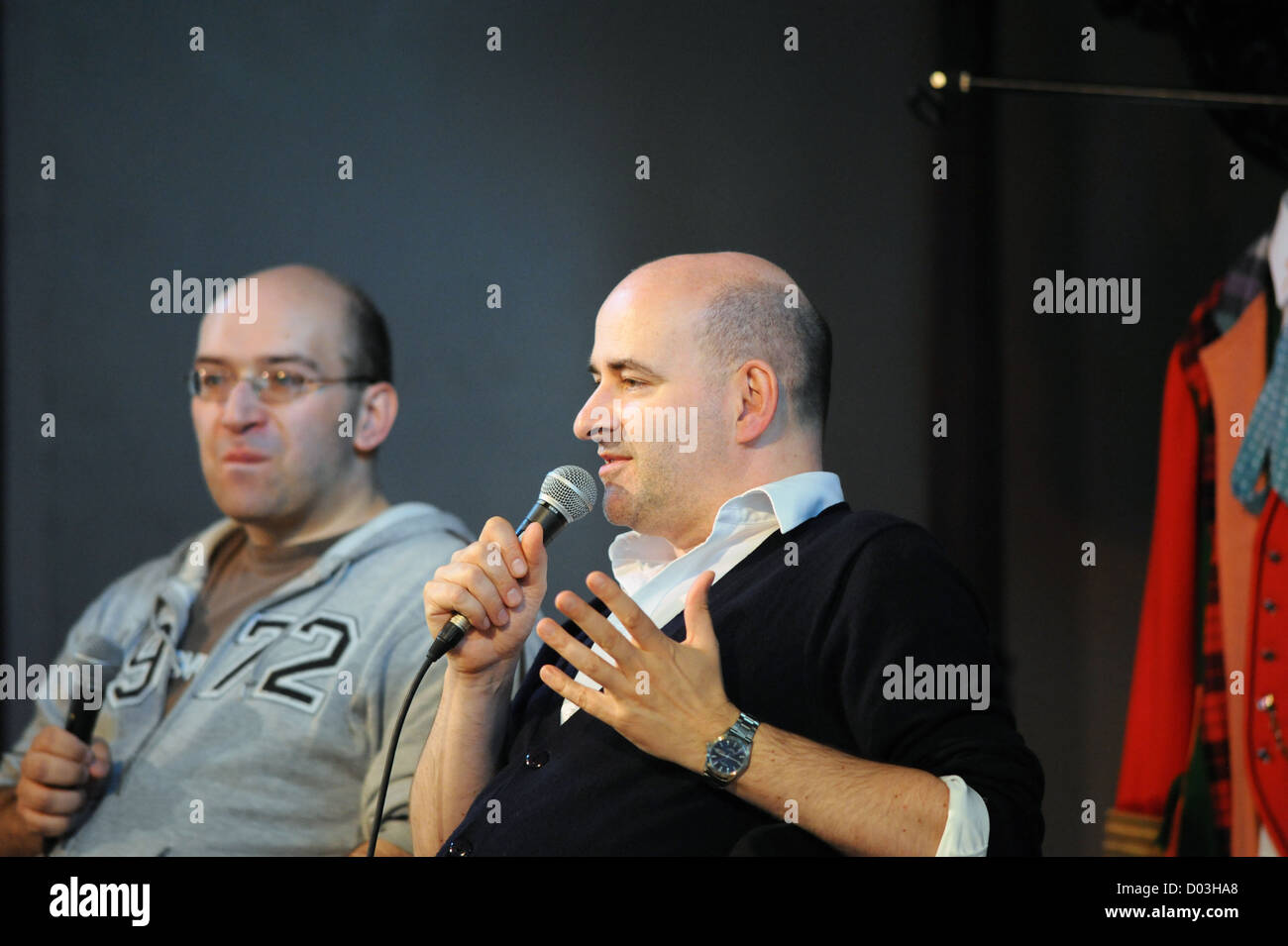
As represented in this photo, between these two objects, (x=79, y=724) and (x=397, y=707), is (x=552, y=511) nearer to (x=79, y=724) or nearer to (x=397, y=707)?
(x=397, y=707)

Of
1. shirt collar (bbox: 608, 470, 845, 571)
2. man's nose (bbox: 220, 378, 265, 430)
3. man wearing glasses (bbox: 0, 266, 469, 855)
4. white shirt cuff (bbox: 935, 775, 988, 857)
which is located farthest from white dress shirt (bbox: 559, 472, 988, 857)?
man's nose (bbox: 220, 378, 265, 430)

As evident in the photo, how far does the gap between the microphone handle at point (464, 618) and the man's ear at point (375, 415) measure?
0.86m

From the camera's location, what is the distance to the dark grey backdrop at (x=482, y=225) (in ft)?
9.13

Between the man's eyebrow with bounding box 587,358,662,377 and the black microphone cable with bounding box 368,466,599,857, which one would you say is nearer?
the black microphone cable with bounding box 368,466,599,857

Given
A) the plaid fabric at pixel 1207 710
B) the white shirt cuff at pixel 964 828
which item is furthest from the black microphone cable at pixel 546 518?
the plaid fabric at pixel 1207 710

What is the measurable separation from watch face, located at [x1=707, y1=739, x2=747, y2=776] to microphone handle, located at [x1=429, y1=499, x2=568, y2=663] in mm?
406

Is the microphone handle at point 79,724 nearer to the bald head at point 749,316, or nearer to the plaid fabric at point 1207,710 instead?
Result: the bald head at point 749,316

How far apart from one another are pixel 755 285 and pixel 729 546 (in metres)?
0.43

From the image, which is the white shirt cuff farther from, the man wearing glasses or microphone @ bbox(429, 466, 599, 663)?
the man wearing glasses

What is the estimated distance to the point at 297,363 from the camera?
2.74 metres

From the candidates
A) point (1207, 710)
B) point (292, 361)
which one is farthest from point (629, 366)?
point (1207, 710)

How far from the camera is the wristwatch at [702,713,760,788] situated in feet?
5.82

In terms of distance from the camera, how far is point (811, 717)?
1.91m
